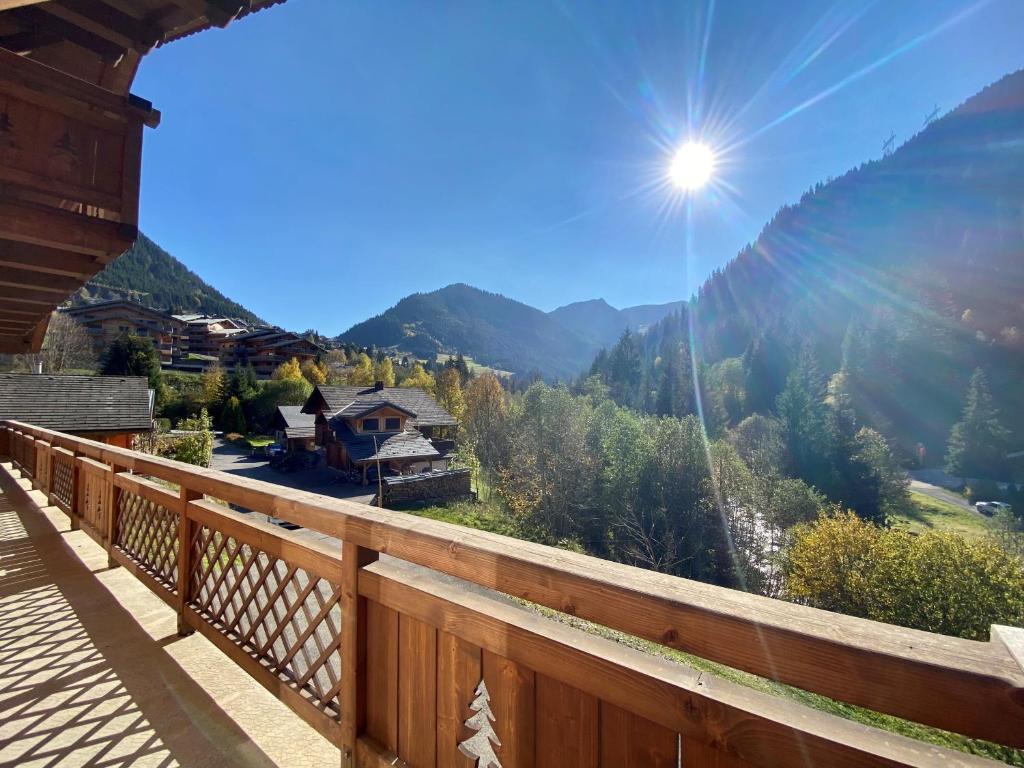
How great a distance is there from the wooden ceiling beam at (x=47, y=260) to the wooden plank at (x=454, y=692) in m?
2.96

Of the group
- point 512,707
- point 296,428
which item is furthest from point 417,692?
point 296,428

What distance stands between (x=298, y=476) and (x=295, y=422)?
249 inches

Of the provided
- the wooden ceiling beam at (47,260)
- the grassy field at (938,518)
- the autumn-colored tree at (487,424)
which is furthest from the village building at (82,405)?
the grassy field at (938,518)

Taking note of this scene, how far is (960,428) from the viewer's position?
131 feet

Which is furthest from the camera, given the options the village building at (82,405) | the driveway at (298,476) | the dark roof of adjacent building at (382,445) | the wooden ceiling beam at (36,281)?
the dark roof of adjacent building at (382,445)

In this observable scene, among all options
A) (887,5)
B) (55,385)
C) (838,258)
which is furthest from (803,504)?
(838,258)

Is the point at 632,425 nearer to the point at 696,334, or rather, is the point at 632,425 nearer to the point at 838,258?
the point at 696,334

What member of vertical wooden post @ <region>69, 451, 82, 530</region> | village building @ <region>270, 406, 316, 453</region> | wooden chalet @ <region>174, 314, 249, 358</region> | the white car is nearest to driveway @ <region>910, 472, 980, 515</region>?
the white car

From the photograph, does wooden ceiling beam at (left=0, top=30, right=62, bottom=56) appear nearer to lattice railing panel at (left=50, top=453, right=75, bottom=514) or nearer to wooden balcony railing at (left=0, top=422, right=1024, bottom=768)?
wooden balcony railing at (left=0, top=422, right=1024, bottom=768)

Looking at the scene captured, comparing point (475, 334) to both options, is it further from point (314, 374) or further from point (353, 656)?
point (353, 656)

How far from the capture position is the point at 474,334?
165375mm

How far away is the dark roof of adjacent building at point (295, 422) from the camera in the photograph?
2753cm

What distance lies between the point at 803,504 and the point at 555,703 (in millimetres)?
23620

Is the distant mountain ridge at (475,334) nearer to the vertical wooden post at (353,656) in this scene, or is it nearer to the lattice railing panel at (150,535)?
the lattice railing panel at (150,535)
